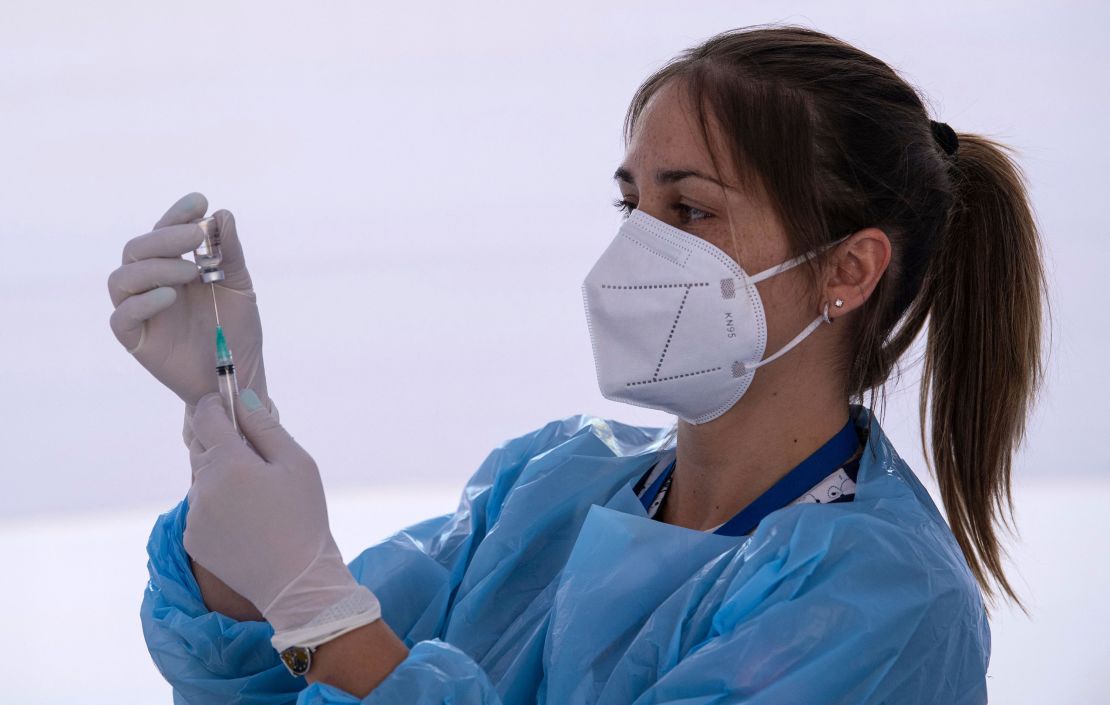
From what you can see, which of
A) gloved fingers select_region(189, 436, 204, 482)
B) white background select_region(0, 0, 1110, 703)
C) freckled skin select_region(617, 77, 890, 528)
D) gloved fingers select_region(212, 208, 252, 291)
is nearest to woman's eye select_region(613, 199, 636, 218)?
freckled skin select_region(617, 77, 890, 528)

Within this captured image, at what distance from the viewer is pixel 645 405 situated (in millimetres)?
1341

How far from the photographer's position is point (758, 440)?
1355 mm

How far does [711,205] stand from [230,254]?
1.92 feet

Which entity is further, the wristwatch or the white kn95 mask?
the white kn95 mask

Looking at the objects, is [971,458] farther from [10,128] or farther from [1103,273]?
[10,128]

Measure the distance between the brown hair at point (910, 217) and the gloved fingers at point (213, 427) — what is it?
0.63m

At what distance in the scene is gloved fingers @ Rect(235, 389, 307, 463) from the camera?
1203 mm

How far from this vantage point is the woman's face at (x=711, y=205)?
1.27 m

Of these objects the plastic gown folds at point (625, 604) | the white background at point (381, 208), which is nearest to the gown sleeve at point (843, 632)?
the plastic gown folds at point (625, 604)

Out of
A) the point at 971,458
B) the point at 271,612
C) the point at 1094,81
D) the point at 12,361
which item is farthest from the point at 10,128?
the point at 1094,81

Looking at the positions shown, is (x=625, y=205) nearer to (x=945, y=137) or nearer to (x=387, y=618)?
(x=945, y=137)

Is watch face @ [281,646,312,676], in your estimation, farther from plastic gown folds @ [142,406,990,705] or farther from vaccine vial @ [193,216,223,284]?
vaccine vial @ [193,216,223,284]

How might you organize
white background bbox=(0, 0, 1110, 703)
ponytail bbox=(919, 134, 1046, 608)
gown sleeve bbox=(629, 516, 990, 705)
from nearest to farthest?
gown sleeve bbox=(629, 516, 990, 705), ponytail bbox=(919, 134, 1046, 608), white background bbox=(0, 0, 1110, 703)

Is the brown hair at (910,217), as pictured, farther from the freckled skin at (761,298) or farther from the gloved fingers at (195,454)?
the gloved fingers at (195,454)
